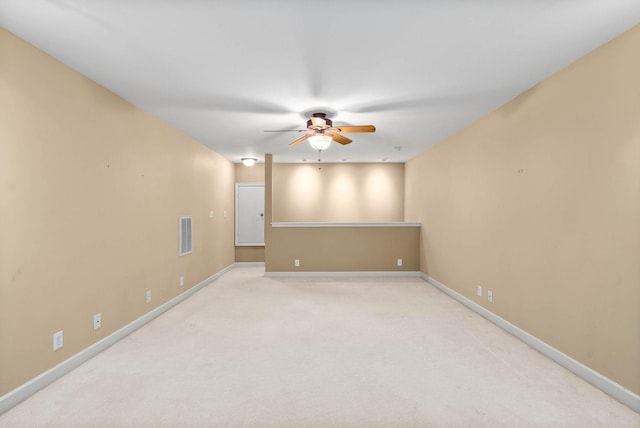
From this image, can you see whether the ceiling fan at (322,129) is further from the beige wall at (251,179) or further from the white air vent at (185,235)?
the beige wall at (251,179)

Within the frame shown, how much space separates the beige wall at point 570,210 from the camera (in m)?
2.05

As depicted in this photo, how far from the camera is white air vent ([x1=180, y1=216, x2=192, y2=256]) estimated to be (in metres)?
4.46

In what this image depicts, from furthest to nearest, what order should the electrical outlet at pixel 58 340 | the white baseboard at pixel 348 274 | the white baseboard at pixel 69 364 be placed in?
the white baseboard at pixel 348 274 < the electrical outlet at pixel 58 340 < the white baseboard at pixel 69 364

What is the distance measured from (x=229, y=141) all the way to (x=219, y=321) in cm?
287

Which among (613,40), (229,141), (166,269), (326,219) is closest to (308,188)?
(326,219)

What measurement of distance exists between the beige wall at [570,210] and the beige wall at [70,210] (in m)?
3.97

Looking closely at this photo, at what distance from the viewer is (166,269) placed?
13.4 ft

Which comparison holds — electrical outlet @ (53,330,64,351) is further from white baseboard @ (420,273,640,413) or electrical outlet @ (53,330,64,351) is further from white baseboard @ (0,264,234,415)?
white baseboard @ (420,273,640,413)

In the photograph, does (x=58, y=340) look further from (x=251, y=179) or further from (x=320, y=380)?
(x=251, y=179)

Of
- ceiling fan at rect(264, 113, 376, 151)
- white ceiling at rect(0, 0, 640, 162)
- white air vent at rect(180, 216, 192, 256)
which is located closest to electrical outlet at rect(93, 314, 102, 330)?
white air vent at rect(180, 216, 192, 256)

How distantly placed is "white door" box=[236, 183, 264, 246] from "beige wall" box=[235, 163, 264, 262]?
104mm

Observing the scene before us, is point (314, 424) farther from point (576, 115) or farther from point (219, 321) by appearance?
point (576, 115)

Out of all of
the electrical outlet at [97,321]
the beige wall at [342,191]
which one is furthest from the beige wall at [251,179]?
the electrical outlet at [97,321]

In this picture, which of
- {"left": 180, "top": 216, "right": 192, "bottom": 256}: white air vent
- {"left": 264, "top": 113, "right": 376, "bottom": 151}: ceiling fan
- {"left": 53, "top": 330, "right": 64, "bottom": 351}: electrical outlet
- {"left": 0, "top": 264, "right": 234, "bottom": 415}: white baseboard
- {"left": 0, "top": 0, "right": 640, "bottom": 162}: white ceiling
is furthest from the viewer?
{"left": 180, "top": 216, "right": 192, "bottom": 256}: white air vent
